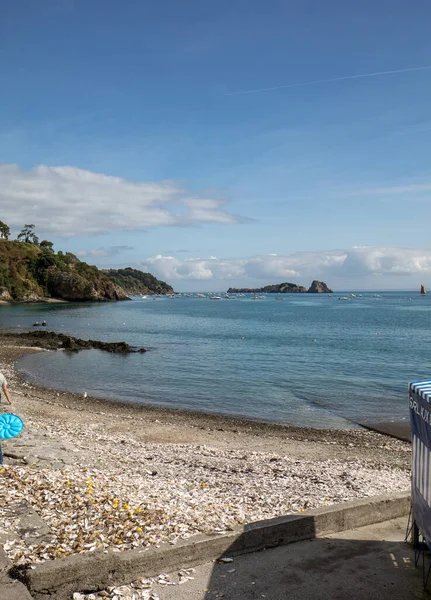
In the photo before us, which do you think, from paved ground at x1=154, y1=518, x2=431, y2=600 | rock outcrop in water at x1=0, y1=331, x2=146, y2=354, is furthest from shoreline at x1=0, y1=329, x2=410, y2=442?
rock outcrop in water at x1=0, y1=331, x2=146, y2=354

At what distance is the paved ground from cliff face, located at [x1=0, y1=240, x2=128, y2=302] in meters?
135

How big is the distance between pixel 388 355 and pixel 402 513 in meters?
34.3

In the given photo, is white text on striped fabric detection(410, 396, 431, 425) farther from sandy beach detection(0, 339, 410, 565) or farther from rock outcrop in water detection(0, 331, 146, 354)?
rock outcrop in water detection(0, 331, 146, 354)

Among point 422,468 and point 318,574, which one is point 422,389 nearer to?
point 422,468

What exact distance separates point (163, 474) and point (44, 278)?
145892mm

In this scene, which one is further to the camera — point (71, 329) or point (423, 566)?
point (71, 329)

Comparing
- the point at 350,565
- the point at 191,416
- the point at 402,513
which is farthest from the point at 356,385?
the point at 350,565

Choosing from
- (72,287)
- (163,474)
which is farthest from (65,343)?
(72,287)

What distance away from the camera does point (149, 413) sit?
20.6 m

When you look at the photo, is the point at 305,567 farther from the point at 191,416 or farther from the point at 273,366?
the point at 273,366

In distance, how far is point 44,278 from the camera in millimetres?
147125

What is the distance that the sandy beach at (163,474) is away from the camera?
6.68 m

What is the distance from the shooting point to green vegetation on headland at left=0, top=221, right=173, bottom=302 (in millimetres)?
135125

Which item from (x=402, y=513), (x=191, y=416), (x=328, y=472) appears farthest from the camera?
(x=191, y=416)
